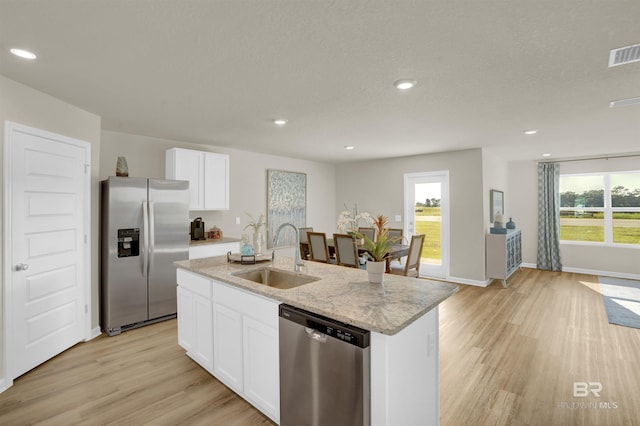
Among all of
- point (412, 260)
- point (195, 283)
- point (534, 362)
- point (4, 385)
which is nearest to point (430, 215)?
point (412, 260)

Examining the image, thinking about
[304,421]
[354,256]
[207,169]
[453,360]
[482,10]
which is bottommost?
[453,360]

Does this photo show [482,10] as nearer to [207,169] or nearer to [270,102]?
[270,102]

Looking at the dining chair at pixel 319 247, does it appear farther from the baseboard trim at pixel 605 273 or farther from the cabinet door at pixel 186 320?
the baseboard trim at pixel 605 273

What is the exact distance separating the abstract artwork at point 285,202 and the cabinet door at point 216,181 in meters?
1.19

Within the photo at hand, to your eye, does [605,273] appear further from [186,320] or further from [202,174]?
[202,174]

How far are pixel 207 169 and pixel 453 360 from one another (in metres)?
3.97

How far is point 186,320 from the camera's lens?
2.83 metres

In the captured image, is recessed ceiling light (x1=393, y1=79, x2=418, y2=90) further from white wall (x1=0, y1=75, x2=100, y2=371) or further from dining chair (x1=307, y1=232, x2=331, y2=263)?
white wall (x1=0, y1=75, x2=100, y2=371)

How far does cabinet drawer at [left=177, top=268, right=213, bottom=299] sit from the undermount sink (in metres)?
0.27

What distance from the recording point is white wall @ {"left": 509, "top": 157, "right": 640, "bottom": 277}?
5949 mm

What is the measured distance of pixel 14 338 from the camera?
2.52 m

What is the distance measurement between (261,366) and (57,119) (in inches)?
117

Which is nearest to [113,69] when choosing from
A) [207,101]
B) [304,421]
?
[207,101]

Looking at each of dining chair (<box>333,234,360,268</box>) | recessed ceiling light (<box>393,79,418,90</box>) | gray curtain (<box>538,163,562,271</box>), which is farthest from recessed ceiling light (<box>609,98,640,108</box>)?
gray curtain (<box>538,163,562,271</box>)
